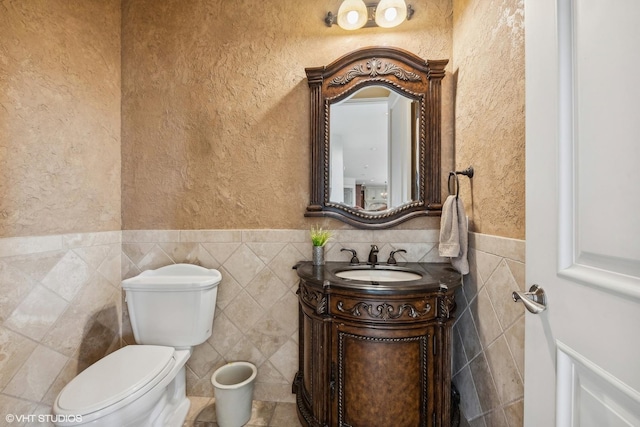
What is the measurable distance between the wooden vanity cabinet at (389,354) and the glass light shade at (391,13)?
142 cm

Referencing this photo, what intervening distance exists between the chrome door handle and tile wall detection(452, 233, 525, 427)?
1.12ft

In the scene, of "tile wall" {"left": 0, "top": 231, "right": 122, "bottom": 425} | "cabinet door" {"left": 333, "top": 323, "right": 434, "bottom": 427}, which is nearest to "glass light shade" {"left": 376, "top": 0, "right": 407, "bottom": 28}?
"cabinet door" {"left": 333, "top": 323, "right": 434, "bottom": 427}

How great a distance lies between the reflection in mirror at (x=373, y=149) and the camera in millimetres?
1507

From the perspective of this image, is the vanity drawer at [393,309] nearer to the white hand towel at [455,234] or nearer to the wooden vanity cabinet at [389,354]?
the wooden vanity cabinet at [389,354]

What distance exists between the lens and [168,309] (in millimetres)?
1389

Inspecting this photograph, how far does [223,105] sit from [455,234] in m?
1.53

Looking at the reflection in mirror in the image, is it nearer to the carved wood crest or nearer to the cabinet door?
the carved wood crest

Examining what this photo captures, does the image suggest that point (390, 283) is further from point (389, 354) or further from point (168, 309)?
point (168, 309)

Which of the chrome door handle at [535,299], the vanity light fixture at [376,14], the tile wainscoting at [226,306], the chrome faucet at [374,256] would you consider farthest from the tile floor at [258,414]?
the vanity light fixture at [376,14]

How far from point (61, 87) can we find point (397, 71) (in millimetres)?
1811

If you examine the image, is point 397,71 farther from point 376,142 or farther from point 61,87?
point 61,87

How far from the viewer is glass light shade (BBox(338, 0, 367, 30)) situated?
1.44 m

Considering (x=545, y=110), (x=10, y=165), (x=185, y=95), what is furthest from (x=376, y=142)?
(x=10, y=165)

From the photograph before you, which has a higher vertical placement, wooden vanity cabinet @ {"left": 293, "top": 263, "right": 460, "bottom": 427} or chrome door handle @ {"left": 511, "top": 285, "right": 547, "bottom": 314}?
chrome door handle @ {"left": 511, "top": 285, "right": 547, "bottom": 314}
